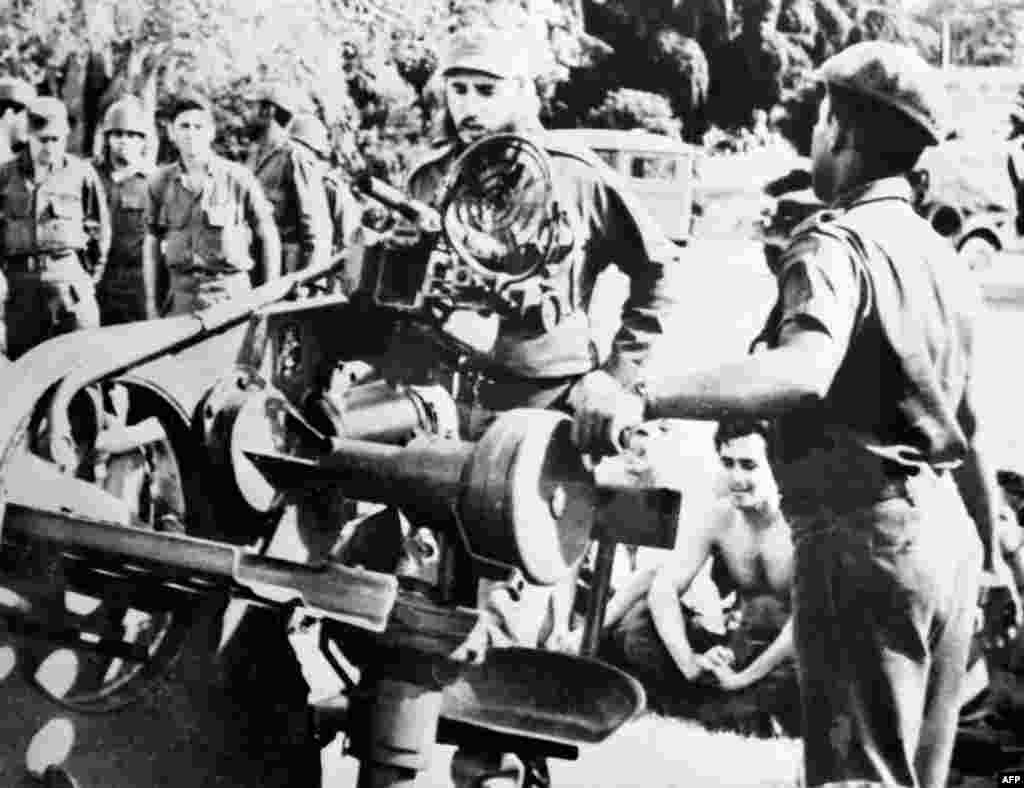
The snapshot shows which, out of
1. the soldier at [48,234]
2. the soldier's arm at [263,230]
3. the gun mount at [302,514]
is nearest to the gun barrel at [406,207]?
the gun mount at [302,514]

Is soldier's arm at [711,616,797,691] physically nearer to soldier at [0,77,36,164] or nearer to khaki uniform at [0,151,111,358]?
khaki uniform at [0,151,111,358]

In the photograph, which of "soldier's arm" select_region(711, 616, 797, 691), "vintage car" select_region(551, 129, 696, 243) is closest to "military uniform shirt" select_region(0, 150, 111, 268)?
"vintage car" select_region(551, 129, 696, 243)

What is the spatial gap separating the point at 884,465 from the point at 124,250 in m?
1.82

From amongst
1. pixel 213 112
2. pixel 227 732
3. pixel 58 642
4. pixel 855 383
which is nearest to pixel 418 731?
pixel 227 732

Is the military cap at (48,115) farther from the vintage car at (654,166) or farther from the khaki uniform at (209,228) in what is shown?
the vintage car at (654,166)

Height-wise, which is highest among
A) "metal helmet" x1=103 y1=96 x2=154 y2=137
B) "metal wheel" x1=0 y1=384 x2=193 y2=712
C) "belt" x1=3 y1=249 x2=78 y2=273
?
"metal helmet" x1=103 y1=96 x2=154 y2=137

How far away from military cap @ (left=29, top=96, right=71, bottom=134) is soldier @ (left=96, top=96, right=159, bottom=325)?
77 millimetres

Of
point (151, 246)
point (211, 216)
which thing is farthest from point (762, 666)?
point (151, 246)

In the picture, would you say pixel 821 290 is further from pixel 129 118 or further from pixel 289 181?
pixel 129 118

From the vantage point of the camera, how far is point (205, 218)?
247 cm

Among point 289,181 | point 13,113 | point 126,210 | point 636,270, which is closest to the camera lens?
point 636,270

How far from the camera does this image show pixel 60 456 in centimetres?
146

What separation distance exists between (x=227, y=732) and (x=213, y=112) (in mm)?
1221

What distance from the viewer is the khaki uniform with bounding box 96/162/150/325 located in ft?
8.74
